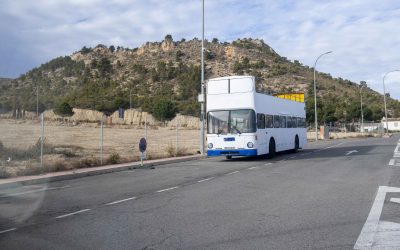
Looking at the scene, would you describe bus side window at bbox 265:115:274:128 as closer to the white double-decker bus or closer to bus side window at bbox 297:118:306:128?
the white double-decker bus

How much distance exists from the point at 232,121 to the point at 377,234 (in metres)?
15.0

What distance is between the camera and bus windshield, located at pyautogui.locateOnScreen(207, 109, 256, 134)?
21.5 m

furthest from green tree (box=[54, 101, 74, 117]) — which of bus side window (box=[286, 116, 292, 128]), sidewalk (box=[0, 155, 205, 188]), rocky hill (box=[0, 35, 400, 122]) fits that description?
sidewalk (box=[0, 155, 205, 188])

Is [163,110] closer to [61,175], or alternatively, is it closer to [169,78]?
[169,78]

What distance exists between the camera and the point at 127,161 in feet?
74.2

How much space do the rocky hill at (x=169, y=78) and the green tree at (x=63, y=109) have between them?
3.75 feet

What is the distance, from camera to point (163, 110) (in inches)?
2987

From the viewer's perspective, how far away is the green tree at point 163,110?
75.9m

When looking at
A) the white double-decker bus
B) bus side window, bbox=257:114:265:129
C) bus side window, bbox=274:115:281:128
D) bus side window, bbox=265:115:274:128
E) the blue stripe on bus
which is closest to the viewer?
the blue stripe on bus

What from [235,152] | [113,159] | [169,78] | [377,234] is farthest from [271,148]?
[169,78]

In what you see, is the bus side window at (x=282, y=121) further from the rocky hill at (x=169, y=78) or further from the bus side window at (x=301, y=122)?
the rocky hill at (x=169, y=78)

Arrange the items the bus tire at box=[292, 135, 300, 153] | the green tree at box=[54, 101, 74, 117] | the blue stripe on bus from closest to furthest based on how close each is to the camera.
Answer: the blue stripe on bus, the bus tire at box=[292, 135, 300, 153], the green tree at box=[54, 101, 74, 117]

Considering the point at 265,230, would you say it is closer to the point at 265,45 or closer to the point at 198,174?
the point at 198,174

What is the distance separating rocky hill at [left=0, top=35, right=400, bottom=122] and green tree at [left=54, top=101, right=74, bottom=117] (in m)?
1.14
